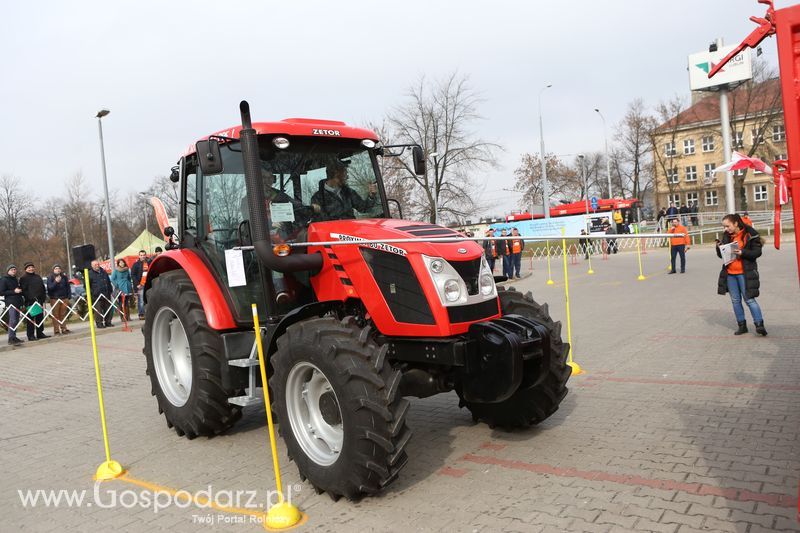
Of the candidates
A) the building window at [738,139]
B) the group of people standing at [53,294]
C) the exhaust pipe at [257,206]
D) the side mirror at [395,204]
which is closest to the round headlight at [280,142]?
the exhaust pipe at [257,206]

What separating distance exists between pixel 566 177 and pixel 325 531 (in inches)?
2549

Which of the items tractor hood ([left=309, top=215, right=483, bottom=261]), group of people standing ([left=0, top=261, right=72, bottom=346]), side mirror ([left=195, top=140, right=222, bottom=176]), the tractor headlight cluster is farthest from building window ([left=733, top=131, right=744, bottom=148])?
side mirror ([left=195, top=140, right=222, bottom=176])

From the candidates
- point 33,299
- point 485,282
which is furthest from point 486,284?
point 33,299

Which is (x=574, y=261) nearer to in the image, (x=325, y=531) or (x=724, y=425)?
(x=724, y=425)

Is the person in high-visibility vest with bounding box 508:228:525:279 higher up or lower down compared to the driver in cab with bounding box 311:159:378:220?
lower down

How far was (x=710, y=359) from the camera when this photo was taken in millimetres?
7434

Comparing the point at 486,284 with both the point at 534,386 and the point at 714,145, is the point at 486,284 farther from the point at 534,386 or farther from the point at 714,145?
the point at 714,145

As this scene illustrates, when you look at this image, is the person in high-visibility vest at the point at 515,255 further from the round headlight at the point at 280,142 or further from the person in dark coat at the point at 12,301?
the round headlight at the point at 280,142

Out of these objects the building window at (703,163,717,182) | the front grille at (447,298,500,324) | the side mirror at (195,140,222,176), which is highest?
the building window at (703,163,717,182)

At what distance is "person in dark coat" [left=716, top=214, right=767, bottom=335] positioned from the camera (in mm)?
8469

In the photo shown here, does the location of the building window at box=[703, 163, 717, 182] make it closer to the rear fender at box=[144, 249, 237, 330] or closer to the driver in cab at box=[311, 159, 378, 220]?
the driver in cab at box=[311, 159, 378, 220]

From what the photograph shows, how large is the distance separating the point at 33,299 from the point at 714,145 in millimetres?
61340

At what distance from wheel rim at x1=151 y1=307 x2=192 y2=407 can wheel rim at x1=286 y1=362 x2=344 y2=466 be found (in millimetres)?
2123

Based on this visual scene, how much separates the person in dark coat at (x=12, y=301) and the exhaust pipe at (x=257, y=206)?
40.3ft
